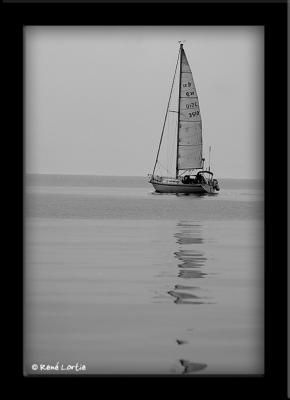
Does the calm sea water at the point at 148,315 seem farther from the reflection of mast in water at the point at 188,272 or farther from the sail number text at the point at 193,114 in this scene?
the sail number text at the point at 193,114

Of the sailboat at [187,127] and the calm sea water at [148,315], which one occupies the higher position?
the sailboat at [187,127]

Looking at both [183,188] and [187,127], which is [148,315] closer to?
[187,127]

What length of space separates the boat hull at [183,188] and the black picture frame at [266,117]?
35.2 m

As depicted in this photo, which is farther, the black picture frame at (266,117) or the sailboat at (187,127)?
the sailboat at (187,127)

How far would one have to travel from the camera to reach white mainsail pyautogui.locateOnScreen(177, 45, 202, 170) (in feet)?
107

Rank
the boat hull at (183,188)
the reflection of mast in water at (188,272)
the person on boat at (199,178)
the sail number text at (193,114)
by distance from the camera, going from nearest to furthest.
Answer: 1. the reflection of mast in water at (188,272)
2. the sail number text at (193,114)
3. the person on boat at (199,178)
4. the boat hull at (183,188)

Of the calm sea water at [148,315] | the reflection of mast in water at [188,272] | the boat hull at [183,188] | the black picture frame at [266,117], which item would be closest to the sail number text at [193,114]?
the boat hull at [183,188]

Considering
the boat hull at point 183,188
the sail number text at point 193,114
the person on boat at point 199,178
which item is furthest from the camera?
the boat hull at point 183,188

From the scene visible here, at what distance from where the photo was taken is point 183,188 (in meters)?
39.0

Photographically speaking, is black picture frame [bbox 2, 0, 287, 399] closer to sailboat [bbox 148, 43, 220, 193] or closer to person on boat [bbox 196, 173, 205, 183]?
sailboat [bbox 148, 43, 220, 193]

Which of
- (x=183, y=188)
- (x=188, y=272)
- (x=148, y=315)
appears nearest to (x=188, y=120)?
(x=183, y=188)

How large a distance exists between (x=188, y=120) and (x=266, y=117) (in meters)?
30.9

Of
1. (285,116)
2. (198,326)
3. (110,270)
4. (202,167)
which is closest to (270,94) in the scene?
(285,116)

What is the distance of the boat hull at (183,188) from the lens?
38844 millimetres
